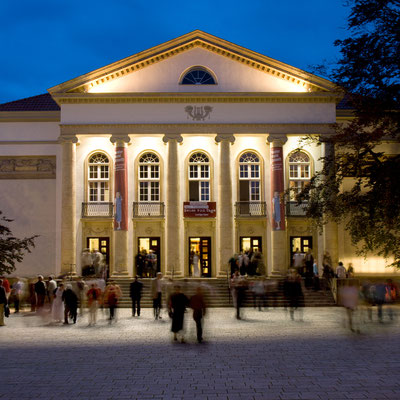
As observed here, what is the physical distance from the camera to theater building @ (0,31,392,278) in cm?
3164

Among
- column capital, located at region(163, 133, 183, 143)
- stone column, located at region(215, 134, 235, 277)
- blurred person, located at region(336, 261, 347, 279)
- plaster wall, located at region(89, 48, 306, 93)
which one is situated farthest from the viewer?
plaster wall, located at region(89, 48, 306, 93)

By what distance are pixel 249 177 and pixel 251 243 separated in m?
3.80

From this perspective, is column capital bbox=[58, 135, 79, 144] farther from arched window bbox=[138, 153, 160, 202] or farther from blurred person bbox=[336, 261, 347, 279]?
blurred person bbox=[336, 261, 347, 279]

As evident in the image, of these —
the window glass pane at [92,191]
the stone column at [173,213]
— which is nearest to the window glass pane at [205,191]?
the stone column at [173,213]

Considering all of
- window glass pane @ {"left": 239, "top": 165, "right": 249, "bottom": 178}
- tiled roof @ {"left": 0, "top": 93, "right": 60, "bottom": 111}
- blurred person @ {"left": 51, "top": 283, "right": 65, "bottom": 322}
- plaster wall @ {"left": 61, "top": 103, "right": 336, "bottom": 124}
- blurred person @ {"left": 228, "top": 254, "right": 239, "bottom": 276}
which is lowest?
blurred person @ {"left": 51, "top": 283, "right": 65, "bottom": 322}

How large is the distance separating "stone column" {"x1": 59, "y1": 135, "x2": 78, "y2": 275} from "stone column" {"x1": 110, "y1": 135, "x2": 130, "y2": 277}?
2.28m

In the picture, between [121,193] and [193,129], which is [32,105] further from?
[193,129]

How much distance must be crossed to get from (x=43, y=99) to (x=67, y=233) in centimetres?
1003

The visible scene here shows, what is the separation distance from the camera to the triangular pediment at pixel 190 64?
31703 mm

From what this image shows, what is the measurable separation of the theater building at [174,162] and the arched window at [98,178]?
2.7 inches

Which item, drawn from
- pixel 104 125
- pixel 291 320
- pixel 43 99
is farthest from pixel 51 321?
pixel 43 99

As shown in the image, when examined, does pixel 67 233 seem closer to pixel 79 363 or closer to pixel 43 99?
pixel 43 99

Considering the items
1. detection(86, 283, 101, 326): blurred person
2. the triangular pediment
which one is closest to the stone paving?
detection(86, 283, 101, 326): blurred person

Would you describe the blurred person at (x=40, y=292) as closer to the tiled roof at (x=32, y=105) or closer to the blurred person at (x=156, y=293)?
the blurred person at (x=156, y=293)
